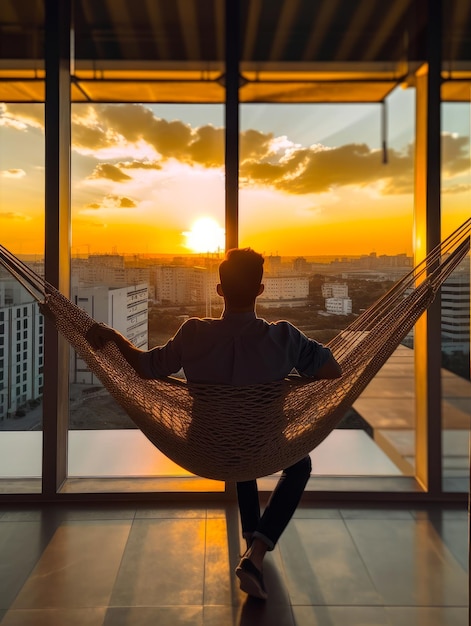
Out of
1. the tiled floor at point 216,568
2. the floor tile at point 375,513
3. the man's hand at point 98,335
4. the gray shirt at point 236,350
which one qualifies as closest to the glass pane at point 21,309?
the tiled floor at point 216,568

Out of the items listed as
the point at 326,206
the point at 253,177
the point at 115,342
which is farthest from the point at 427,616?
the point at 253,177

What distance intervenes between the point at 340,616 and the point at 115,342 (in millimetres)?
1025

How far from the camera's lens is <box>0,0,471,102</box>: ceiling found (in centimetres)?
240

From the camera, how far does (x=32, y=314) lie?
2.50 meters

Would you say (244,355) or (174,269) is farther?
(174,269)

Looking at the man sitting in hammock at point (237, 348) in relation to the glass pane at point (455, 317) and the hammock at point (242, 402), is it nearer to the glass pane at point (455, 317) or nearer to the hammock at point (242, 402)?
the hammock at point (242, 402)

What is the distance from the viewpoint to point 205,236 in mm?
2473

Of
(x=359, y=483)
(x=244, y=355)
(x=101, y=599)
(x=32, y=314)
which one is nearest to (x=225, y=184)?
(x=32, y=314)

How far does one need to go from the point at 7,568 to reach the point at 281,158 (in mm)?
1957

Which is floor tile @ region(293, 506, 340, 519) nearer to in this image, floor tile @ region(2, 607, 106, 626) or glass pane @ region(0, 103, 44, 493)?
floor tile @ region(2, 607, 106, 626)

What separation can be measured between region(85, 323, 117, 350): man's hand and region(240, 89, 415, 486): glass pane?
1072 mm

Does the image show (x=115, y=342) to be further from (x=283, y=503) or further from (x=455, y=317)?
(x=455, y=317)

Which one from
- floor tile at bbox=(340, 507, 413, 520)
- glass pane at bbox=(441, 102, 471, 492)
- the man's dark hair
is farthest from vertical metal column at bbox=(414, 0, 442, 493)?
the man's dark hair

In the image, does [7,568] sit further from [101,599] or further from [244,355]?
[244,355]
